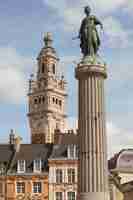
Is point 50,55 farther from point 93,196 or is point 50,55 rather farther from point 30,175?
point 93,196

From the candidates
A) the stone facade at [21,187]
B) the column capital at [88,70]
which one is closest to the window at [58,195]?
the stone facade at [21,187]

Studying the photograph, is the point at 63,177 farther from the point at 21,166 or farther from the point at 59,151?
the point at 21,166

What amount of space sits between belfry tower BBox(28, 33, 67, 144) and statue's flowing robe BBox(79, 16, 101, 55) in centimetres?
6291

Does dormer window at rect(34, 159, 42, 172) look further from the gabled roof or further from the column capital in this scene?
the column capital

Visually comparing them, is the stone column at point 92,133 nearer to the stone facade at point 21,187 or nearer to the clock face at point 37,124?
the stone facade at point 21,187

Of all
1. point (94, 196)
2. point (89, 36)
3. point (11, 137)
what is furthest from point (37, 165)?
point (94, 196)

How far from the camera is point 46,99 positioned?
85.1 meters

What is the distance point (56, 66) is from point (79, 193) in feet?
225

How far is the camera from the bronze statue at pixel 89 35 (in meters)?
19.7

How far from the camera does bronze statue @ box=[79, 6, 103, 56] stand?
19672mm

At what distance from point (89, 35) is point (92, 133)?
12.2ft

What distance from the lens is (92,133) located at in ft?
61.3

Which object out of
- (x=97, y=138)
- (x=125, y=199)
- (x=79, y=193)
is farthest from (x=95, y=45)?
(x=125, y=199)

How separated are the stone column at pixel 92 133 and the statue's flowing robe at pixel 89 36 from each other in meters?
0.70
